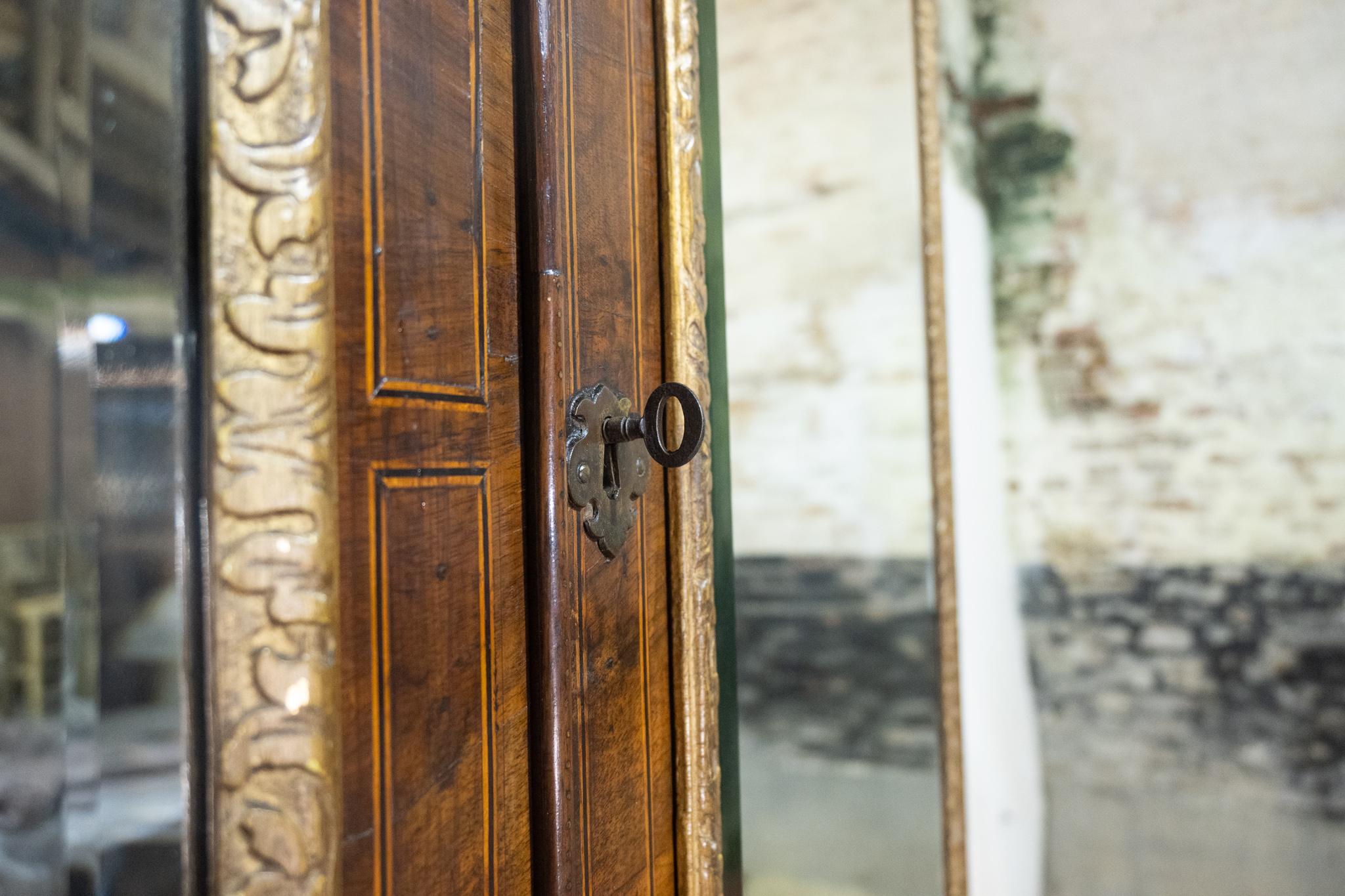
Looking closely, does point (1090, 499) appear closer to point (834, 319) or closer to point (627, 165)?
point (834, 319)

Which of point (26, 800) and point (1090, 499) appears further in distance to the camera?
point (1090, 499)

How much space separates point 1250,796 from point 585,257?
1832 millimetres

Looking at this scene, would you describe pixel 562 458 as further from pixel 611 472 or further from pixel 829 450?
pixel 829 450

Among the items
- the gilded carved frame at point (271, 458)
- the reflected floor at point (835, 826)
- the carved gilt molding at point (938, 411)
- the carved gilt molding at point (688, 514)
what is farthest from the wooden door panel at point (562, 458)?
the carved gilt molding at point (938, 411)

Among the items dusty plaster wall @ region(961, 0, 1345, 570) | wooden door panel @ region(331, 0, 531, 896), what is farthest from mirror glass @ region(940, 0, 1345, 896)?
wooden door panel @ region(331, 0, 531, 896)

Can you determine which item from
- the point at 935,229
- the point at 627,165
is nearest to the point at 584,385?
the point at 627,165

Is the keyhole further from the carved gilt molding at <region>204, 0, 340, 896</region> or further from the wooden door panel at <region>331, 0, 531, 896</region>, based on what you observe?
the carved gilt molding at <region>204, 0, 340, 896</region>

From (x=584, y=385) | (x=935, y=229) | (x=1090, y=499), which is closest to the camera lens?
(x=584, y=385)

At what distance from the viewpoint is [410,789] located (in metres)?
0.44

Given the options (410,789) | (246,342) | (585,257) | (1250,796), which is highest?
(585,257)

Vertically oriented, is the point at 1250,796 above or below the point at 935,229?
below

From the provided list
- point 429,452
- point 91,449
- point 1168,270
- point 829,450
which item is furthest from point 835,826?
point 1168,270

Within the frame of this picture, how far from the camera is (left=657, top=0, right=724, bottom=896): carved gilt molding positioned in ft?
2.31

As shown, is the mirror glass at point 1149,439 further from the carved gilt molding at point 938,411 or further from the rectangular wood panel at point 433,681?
the rectangular wood panel at point 433,681
